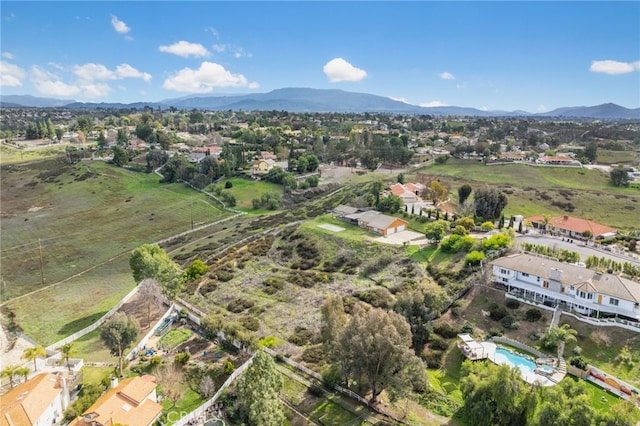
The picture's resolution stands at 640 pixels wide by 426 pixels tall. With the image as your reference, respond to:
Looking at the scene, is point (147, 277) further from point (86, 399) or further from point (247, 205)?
point (247, 205)

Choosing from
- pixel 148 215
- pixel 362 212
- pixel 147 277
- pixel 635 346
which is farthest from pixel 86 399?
pixel 148 215

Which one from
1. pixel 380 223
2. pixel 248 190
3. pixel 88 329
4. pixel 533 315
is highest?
pixel 380 223

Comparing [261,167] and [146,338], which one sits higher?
[261,167]

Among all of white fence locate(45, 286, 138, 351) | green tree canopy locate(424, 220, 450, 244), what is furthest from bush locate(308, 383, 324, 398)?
green tree canopy locate(424, 220, 450, 244)

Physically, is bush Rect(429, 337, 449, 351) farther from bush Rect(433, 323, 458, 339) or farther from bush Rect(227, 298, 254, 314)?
bush Rect(227, 298, 254, 314)

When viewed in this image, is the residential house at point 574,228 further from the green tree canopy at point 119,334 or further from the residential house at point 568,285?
the green tree canopy at point 119,334

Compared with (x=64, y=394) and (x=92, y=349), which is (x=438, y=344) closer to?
(x=64, y=394)

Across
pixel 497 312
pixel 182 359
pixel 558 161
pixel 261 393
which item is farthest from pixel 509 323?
pixel 558 161
